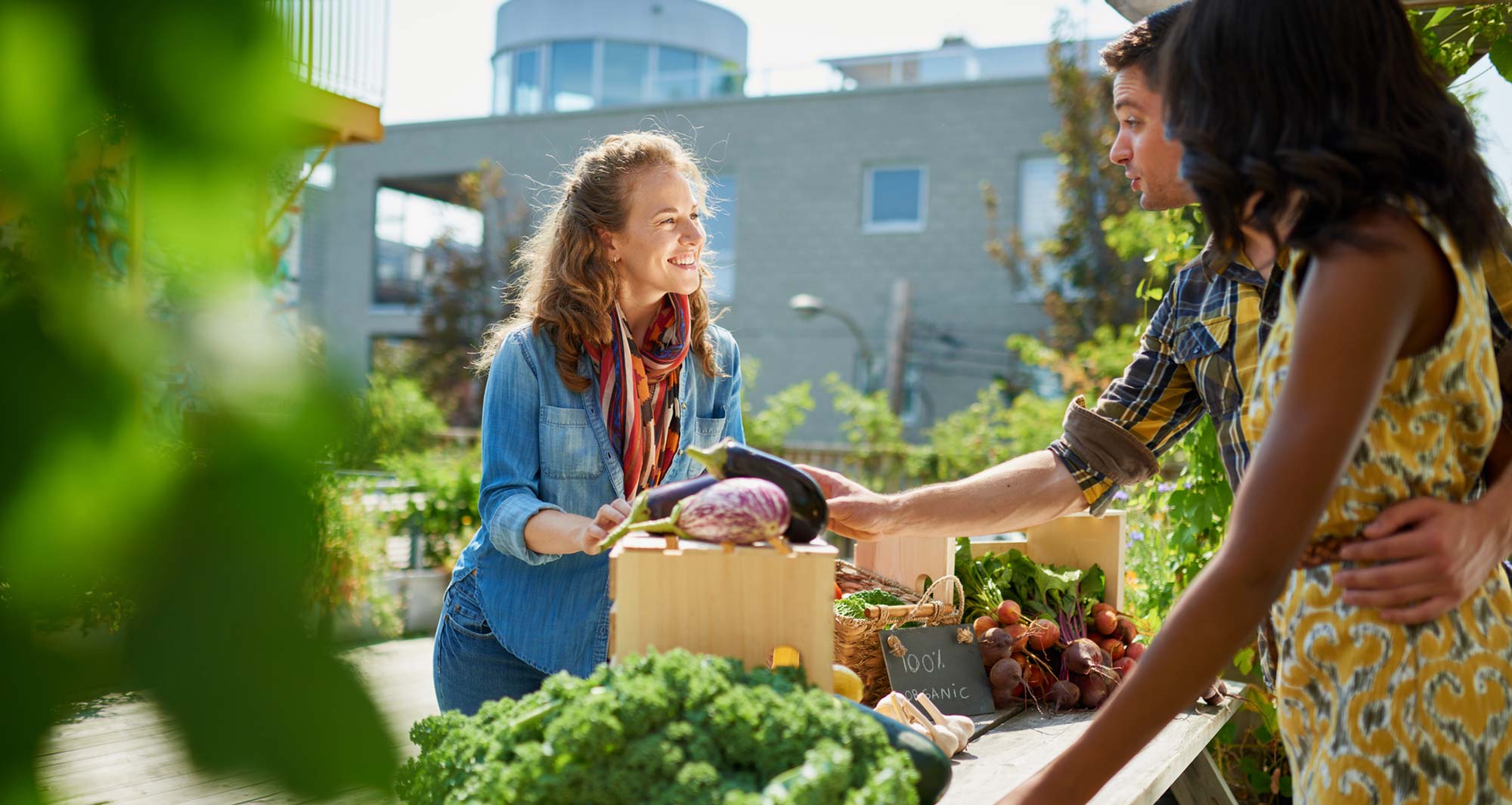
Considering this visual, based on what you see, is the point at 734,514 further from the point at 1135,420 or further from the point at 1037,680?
the point at 1037,680

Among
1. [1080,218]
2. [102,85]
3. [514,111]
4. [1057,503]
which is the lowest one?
[1057,503]

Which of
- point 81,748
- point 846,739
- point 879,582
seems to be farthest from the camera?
point 879,582

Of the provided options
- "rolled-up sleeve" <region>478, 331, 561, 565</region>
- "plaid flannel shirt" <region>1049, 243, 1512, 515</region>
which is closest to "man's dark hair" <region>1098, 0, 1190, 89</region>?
"plaid flannel shirt" <region>1049, 243, 1512, 515</region>

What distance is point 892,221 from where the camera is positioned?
16297mm

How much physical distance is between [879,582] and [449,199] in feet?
7.50

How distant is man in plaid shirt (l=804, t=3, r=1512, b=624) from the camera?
1650 millimetres

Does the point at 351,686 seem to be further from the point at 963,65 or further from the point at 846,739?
the point at 963,65

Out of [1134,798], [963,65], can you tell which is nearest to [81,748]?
[1134,798]

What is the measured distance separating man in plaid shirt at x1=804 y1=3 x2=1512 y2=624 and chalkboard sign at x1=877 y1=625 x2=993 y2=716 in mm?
447

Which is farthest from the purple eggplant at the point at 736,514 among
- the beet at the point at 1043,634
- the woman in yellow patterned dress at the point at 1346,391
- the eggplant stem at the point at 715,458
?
the beet at the point at 1043,634

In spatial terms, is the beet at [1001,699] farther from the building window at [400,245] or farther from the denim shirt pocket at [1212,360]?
the building window at [400,245]

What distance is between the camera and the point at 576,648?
1914mm

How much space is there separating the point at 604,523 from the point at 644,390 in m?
0.55

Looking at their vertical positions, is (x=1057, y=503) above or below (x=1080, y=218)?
below
